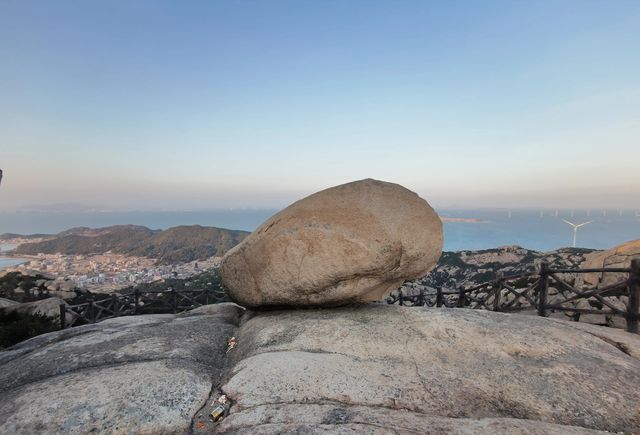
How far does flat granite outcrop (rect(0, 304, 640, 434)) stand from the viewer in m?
3.96

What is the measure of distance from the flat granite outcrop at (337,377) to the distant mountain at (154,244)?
98.6 m

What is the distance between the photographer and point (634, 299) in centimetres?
809

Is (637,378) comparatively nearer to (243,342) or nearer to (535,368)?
(535,368)

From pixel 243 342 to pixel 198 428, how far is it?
2.68 metres

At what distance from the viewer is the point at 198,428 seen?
4004 mm

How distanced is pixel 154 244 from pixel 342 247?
414 feet

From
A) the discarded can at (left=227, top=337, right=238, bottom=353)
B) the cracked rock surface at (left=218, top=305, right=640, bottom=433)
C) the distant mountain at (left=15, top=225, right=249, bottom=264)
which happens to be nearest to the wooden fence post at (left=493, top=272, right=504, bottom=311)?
the cracked rock surface at (left=218, top=305, right=640, bottom=433)

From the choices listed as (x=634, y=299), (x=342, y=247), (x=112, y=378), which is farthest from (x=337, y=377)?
(x=634, y=299)

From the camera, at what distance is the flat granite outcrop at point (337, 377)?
13.0ft

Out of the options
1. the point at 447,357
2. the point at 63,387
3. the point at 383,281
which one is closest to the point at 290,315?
the point at 383,281

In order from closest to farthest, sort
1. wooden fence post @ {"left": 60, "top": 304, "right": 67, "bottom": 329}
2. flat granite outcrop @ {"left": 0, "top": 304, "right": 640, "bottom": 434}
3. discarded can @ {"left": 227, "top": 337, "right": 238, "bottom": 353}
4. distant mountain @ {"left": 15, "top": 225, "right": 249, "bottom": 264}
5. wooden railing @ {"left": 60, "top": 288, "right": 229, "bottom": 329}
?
flat granite outcrop @ {"left": 0, "top": 304, "right": 640, "bottom": 434}
discarded can @ {"left": 227, "top": 337, "right": 238, "bottom": 353}
wooden fence post @ {"left": 60, "top": 304, "right": 67, "bottom": 329}
wooden railing @ {"left": 60, "top": 288, "right": 229, "bottom": 329}
distant mountain @ {"left": 15, "top": 225, "right": 249, "bottom": 264}

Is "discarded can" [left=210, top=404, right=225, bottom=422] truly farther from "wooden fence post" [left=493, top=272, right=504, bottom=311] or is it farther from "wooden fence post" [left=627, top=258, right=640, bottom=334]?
"wooden fence post" [left=493, top=272, right=504, bottom=311]

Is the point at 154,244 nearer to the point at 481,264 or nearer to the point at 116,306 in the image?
the point at 481,264

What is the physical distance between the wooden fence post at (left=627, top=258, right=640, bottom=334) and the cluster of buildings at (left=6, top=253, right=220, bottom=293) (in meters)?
62.4
